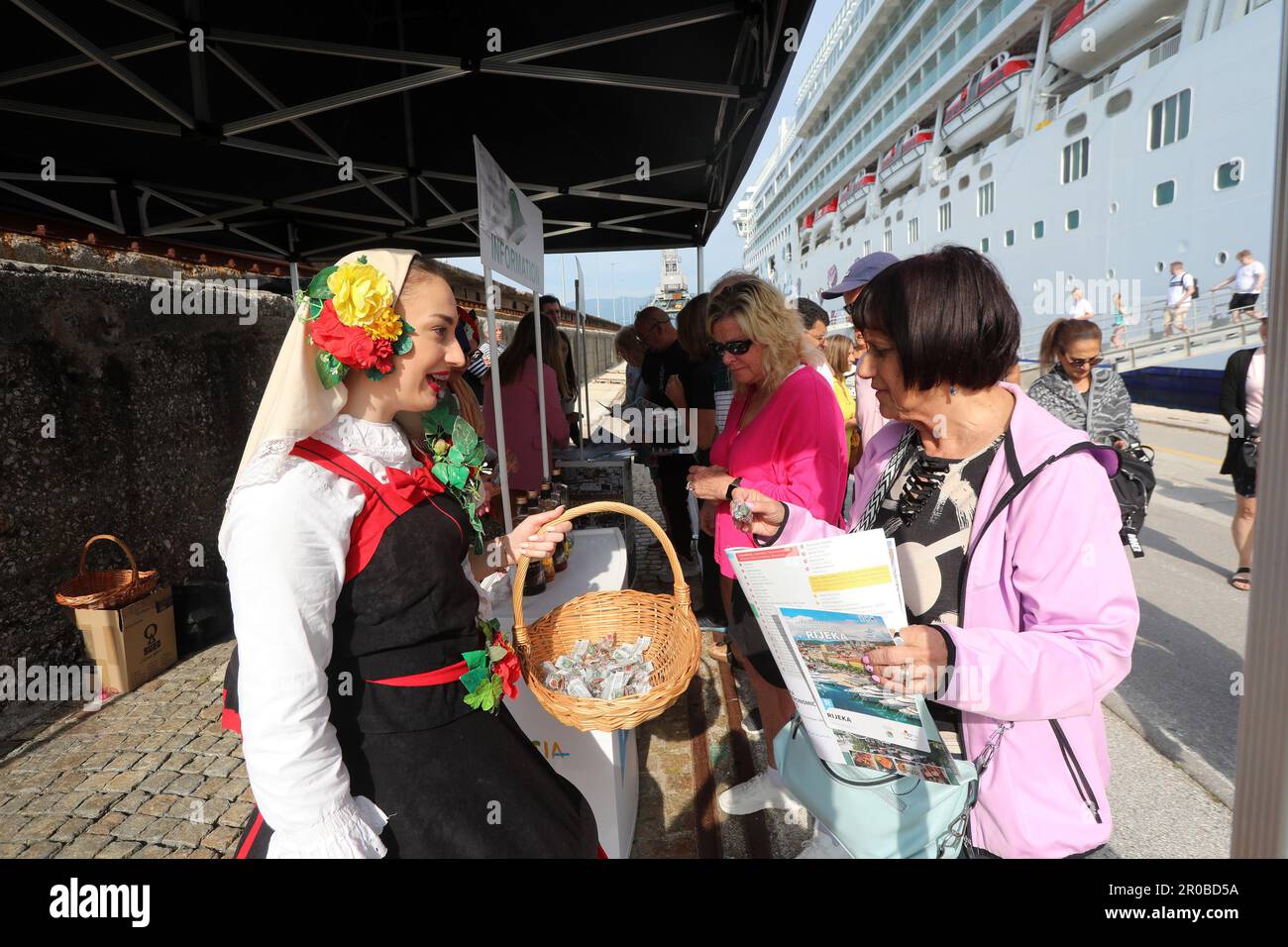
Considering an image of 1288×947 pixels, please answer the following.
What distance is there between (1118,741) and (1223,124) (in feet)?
63.8

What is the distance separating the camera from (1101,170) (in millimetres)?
19016

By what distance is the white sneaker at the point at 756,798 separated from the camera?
9.52ft

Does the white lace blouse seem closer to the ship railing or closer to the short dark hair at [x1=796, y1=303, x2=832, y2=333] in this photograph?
the short dark hair at [x1=796, y1=303, x2=832, y2=333]

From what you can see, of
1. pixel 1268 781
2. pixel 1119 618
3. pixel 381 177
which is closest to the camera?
pixel 1268 781

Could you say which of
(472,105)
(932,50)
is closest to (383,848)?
(472,105)

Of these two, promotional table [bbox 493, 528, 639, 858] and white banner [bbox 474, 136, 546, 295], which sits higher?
white banner [bbox 474, 136, 546, 295]

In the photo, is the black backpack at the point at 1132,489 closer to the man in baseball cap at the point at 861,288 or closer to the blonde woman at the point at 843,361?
the man in baseball cap at the point at 861,288

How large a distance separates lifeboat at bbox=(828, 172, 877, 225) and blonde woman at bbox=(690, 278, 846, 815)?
35.3 m

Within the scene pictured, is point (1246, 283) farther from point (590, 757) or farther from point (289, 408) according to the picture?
point (289, 408)

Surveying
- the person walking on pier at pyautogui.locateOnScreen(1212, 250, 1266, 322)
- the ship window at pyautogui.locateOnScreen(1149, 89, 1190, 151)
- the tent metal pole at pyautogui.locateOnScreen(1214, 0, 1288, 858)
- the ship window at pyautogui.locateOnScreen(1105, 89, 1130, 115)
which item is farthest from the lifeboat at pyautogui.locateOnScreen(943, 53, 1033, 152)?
the tent metal pole at pyautogui.locateOnScreen(1214, 0, 1288, 858)

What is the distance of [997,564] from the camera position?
1.40m

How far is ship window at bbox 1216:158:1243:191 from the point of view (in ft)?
50.5

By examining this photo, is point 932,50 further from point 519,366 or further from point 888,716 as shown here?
point 888,716

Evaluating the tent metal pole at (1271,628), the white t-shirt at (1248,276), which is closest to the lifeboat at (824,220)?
the white t-shirt at (1248,276)
